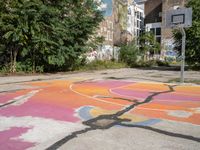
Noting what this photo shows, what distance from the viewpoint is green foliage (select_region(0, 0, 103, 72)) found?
69.8 feet

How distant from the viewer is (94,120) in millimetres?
7758

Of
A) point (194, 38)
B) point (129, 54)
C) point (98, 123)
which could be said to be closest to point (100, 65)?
point (129, 54)

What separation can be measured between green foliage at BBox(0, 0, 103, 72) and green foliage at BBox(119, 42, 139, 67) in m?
13.9

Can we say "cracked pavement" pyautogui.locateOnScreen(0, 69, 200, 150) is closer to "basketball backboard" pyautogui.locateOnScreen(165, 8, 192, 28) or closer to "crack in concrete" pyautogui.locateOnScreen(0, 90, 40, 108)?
"crack in concrete" pyautogui.locateOnScreen(0, 90, 40, 108)

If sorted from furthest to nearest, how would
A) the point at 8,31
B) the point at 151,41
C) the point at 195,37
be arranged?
the point at 151,41 → the point at 195,37 → the point at 8,31

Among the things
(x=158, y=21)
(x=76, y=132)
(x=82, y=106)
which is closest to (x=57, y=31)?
(x=82, y=106)

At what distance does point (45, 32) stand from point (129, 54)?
756 inches

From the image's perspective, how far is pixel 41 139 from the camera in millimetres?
6113

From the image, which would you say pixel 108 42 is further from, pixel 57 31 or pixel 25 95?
pixel 25 95

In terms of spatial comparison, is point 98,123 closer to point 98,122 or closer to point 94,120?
point 98,122

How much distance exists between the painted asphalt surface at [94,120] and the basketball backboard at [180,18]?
640cm

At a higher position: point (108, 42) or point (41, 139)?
point (108, 42)

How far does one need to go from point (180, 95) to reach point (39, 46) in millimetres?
12944

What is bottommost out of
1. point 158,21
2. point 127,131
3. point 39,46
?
point 127,131
